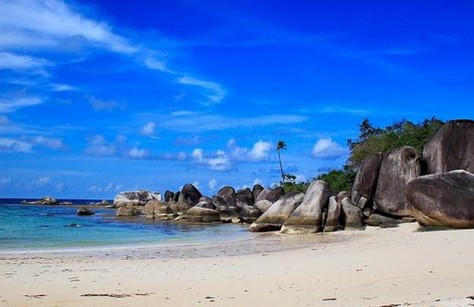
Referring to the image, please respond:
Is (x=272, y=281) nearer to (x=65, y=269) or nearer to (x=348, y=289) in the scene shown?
(x=348, y=289)

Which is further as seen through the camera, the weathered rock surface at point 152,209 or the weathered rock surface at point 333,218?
the weathered rock surface at point 152,209

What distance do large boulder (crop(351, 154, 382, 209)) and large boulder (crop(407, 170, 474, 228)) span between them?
7202mm

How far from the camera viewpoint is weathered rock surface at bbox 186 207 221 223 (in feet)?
138

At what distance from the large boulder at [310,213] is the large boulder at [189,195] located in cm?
3003

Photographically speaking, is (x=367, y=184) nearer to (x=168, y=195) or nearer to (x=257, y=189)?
(x=257, y=189)

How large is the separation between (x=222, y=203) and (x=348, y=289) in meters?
40.9

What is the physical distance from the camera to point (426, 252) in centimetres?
1478

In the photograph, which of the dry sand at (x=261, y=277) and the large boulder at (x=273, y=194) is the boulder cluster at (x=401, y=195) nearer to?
the dry sand at (x=261, y=277)

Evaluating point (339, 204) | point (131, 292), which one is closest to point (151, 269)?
point (131, 292)

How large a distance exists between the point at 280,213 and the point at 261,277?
1770cm

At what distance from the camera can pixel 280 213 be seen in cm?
2897

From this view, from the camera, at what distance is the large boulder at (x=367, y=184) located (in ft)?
94.4

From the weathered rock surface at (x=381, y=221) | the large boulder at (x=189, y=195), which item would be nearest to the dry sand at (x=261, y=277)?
the weathered rock surface at (x=381, y=221)

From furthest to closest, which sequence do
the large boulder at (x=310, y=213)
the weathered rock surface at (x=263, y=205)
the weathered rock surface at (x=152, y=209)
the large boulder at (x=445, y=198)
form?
the weathered rock surface at (x=152, y=209) < the weathered rock surface at (x=263, y=205) < the large boulder at (x=310, y=213) < the large boulder at (x=445, y=198)
